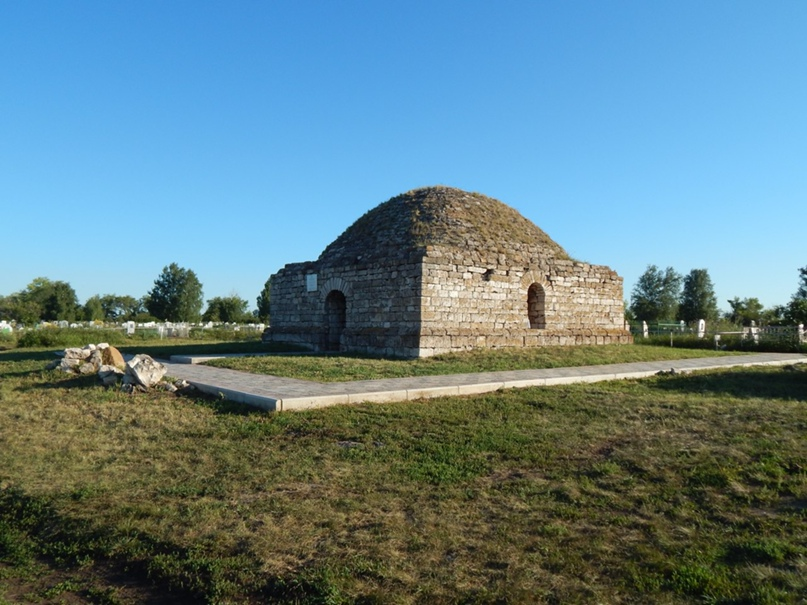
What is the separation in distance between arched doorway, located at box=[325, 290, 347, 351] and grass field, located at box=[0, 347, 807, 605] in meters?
10.1

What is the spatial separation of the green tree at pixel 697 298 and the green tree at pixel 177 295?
4133 centimetres

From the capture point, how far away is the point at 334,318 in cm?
1848

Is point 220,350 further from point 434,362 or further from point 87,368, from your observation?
point 434,362

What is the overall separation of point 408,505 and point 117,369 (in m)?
7.89

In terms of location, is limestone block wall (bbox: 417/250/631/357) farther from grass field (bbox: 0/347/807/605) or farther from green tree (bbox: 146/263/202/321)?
green tree (bbox: 146/263/202/321)

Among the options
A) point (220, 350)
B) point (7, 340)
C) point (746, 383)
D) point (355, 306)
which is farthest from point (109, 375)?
point (7, 340)

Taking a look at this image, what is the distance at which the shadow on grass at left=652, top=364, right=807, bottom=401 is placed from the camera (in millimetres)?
9711

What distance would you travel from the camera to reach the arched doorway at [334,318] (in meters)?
18.2

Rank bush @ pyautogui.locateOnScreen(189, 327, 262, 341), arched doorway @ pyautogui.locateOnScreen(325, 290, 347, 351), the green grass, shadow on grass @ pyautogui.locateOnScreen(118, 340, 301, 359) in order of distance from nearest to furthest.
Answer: the green grass < shadow on grass @ pyautogui.locateOnScreen(118, 340, 301, 359) < arched doorway @ pyautogui.locateOnScreen(325, 290, 347, 351) < bush @ pyautogui.locateOnScreen(189, 327, 262, 341)

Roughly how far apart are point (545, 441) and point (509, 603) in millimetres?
3476

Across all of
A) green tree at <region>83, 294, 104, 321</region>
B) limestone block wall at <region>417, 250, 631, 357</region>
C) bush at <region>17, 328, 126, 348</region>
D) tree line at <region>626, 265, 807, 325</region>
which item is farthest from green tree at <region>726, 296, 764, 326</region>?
green tree at <region>83, 294, 104, 321</region>

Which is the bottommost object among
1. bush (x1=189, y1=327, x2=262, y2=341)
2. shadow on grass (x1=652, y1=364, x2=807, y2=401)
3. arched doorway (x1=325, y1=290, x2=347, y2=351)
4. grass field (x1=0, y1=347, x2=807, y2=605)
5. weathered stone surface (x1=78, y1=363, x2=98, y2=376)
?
grass field (x1=0, y1=347, x2=807, y2=605)

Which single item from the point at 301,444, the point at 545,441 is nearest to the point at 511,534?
the point at 545,441

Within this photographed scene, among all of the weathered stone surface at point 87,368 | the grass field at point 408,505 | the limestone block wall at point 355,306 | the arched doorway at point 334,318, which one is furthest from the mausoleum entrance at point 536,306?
the weathered stone surface at point 87,368
